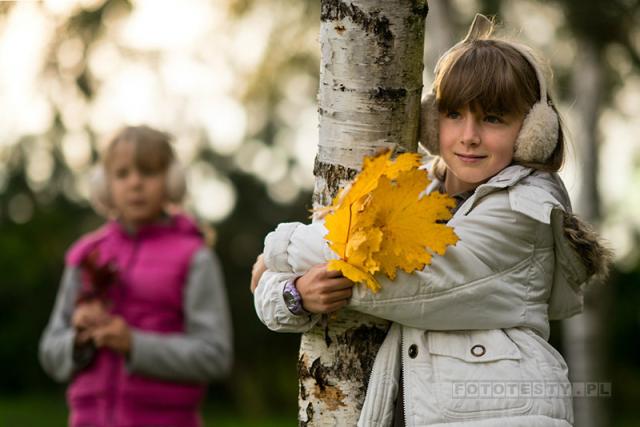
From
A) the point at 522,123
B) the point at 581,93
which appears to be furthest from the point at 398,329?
the point at 581,93

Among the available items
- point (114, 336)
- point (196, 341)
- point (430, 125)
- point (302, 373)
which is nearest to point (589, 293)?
point (196, 341)

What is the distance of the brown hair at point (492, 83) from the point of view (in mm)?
3217

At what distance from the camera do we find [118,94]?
10117 millimetres

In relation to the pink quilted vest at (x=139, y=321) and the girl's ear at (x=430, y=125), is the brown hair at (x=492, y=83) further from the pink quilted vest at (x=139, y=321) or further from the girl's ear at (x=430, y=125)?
the pink quilted vest at (x=139, y=321)

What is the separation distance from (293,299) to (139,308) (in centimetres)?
230

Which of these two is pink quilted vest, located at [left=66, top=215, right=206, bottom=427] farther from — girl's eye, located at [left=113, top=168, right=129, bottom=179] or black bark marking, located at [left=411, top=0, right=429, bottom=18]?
black bark marking, located at [left=411, top=0, right=429, bottom=18]

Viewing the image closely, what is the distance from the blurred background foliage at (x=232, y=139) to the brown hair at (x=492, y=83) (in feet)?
6.18

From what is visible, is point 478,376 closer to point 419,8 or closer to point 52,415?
point 419,8

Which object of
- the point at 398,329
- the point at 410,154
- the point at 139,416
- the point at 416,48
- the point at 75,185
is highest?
the point at 75,185

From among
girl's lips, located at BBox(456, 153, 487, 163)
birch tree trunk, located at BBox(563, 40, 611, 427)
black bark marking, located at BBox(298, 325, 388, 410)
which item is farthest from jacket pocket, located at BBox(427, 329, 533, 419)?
birch tree trunk, located at BBox(563, 40, 611, 427)

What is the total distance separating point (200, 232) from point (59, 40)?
353 cm

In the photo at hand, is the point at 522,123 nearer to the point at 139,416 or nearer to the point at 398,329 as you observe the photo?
the point at 398,329

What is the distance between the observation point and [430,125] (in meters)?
3.33

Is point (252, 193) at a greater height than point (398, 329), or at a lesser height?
Answer: greater
